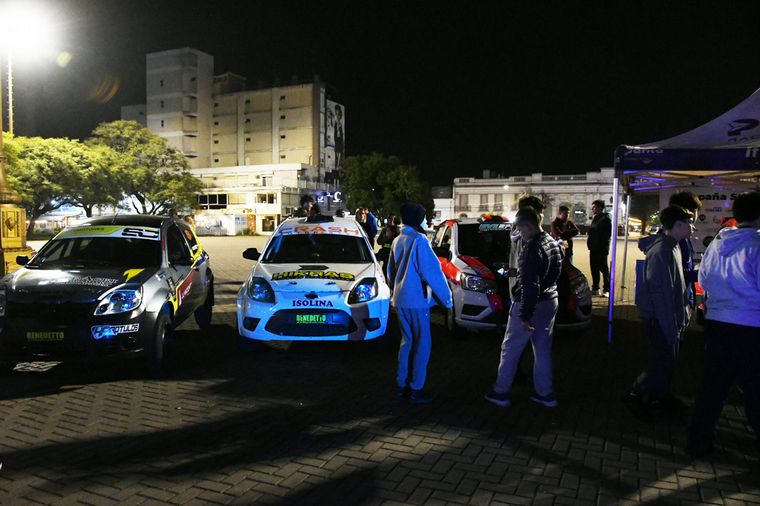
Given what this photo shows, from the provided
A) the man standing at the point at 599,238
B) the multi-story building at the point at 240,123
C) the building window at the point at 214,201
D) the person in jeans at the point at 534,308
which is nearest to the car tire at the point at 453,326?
the person in jeans at the point at 534,308

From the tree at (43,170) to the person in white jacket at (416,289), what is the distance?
133 feet

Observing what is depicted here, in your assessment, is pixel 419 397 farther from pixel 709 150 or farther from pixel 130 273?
pixel 709 150

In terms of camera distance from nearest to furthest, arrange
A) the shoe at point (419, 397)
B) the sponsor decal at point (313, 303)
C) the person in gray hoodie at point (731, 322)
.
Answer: the person in gray hoodie at point (731, 322) < the shoe at point (419, 397) < the sponsor decal at point (313, 303)

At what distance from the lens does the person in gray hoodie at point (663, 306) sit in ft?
15.2

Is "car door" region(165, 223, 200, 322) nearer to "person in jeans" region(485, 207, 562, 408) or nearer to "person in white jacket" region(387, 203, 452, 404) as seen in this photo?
"person in white jacket" region(387, 203, 452, 404)

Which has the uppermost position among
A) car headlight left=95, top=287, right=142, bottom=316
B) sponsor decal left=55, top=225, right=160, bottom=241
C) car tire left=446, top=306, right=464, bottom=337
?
sponsor decal left=55, top=225, right=160, bottom=241

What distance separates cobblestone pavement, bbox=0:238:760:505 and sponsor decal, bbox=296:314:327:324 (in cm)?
53

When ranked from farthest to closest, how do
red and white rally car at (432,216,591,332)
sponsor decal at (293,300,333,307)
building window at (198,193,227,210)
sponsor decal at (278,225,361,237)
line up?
building window at (198,193,227,210), sponsor decal at (278,225,361,237), red and white rally car at (432,216,591,332), sponsor decal at (293,300,333,307)

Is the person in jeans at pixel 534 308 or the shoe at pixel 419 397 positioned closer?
the person in jeans at pixel 534 308

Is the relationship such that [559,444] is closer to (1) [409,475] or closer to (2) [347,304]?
(1) [409,475]

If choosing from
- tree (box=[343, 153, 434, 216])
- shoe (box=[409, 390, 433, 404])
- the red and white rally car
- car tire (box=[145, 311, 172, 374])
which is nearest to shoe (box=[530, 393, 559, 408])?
shoe (box=[409, 390, 433, 404])

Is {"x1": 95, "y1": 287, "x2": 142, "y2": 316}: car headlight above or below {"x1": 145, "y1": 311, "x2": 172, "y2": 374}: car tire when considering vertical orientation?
above

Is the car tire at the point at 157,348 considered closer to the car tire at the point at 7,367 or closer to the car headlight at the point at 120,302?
the car headlight at the point at 120,302

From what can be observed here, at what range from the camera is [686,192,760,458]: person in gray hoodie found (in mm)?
3797
